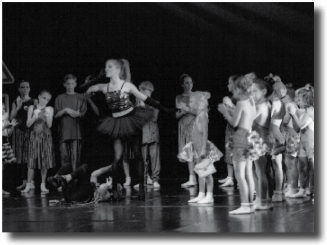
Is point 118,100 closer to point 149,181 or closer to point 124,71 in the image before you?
point 124,71

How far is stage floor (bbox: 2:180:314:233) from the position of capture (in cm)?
705

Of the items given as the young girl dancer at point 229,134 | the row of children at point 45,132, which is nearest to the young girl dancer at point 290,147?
the young girl dancer at point 229,134

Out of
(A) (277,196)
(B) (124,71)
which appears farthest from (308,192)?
(B) (124,71)

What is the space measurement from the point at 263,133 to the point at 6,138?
2748 mm

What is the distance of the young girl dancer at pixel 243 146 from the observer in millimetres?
7316

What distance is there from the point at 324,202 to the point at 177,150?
6.21 ft

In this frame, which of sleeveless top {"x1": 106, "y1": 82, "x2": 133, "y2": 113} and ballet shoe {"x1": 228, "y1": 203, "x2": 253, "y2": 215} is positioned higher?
sleeveless top {"x1": 106, "y1": 82, "x2": 133, "y2": 113}

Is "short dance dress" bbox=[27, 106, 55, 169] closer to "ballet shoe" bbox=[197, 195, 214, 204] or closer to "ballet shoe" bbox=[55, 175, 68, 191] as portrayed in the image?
"ballet shoe" bbox=[55, 175, 68, 191]

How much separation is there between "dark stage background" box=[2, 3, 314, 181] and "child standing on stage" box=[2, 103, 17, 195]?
0.24 meters

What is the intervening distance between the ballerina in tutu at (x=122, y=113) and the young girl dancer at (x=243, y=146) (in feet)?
3.43

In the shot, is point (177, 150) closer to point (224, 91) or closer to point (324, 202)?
point (224, 91)

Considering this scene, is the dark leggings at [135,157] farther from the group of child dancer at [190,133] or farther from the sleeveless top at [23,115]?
the sleeveless top at [23,115]

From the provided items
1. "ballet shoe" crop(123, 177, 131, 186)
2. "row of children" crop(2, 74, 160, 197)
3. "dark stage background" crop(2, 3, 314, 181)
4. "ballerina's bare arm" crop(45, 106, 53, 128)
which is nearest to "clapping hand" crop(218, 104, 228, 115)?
"dark stage background" crop(2, 3, 314, 181)

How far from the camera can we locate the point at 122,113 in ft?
27.4
